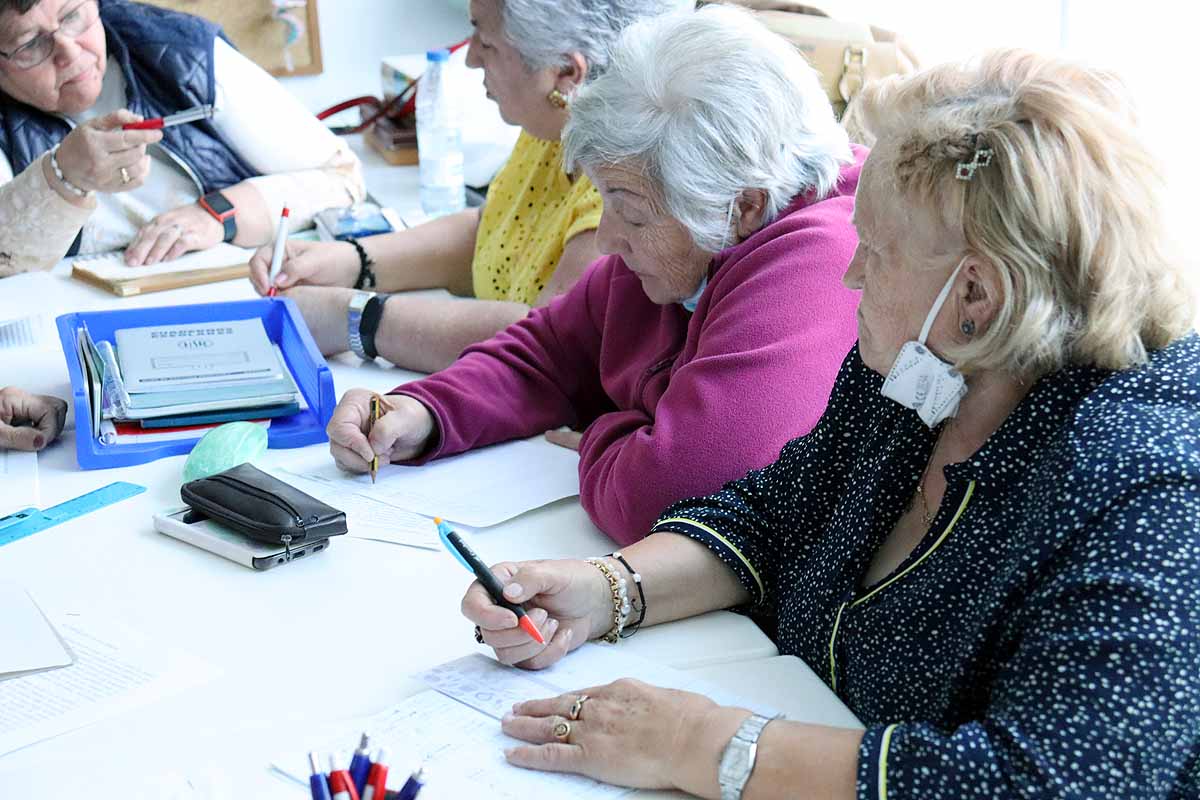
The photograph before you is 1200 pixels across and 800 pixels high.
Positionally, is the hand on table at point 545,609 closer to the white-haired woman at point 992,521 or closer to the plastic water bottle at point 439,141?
the white-haired woman at point 992,521

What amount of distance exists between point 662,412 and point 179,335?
846 millimetres

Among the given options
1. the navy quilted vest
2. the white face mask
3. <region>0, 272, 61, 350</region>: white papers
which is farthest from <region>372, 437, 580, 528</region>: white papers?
the navy quilted vest

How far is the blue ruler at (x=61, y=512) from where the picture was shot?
4.83ft

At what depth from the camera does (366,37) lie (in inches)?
151

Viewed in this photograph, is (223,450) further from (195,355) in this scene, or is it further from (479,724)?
(479,724)

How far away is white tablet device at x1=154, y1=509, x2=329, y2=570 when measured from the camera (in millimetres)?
1396

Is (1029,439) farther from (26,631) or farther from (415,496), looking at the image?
(26,631)

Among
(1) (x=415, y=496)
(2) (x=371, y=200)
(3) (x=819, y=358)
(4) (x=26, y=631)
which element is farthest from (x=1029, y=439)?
(2) (x=371, y=200)

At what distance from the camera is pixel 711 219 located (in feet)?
5.08

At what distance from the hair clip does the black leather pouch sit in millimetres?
797

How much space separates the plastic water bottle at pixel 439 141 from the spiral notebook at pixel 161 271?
1.76 feet

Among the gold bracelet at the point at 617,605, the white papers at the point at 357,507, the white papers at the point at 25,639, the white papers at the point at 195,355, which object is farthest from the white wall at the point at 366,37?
the gold bracelet at the point at 617,605

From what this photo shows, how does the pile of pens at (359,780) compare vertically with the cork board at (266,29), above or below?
below

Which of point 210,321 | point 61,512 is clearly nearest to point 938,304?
point 61,512
